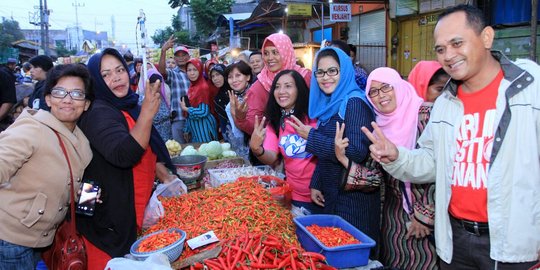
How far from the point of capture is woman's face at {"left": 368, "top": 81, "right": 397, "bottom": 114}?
2629mm

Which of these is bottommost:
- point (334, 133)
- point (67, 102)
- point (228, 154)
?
point (228, 154)

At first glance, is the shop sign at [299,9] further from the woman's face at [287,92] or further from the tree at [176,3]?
the tree at [176,3]

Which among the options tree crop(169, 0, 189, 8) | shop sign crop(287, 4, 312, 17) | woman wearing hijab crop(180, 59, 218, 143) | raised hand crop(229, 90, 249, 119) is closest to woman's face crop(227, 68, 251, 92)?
raised hand crop(229, 90, 249, 119)

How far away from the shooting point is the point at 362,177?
2602 mm

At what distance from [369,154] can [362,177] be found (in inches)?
6.7

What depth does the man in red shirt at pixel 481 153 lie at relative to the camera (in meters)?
1.84

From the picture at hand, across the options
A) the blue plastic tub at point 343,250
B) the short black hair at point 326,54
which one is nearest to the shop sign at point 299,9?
the short black hair at point 326,54

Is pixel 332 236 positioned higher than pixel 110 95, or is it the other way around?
pixel 110 95

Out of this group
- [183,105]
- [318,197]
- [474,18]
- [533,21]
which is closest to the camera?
[474,18]

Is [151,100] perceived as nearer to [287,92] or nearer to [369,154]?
[287,92]

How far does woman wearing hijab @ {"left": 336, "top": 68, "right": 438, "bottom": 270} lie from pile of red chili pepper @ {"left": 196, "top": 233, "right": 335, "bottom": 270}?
2.61 feet

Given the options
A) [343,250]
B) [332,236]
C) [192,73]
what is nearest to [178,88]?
[192,73]

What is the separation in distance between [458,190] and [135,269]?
5.89 feet

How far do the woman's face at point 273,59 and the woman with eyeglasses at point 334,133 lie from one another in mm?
1341
